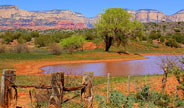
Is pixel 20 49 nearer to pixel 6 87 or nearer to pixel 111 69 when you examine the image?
pixel 111 69

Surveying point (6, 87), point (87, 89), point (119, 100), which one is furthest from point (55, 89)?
point (119, 100)

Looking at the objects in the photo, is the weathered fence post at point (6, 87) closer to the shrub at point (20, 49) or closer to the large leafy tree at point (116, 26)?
the shrub at point (20, 49)

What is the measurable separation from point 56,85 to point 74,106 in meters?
3.49

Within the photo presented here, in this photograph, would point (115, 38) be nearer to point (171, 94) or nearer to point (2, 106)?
point (171, 94)

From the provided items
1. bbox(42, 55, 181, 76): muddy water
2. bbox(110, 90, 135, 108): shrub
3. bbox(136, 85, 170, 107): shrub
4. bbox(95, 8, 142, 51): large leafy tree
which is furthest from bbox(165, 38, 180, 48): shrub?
bbox(110, 90, 135, 108): shrub

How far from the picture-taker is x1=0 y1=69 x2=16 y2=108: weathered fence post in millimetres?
6336

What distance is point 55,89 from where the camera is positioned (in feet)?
18.7

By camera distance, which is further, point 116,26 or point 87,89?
point 116,26

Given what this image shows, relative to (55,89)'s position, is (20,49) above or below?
below

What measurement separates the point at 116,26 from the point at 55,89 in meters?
36.3

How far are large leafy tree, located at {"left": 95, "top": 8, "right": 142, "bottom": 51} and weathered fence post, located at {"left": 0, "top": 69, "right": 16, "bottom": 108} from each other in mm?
34860

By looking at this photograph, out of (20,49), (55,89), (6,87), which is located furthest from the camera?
(20,49)

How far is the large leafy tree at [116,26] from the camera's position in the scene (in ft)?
135

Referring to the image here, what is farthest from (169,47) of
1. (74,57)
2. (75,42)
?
(74,57)
